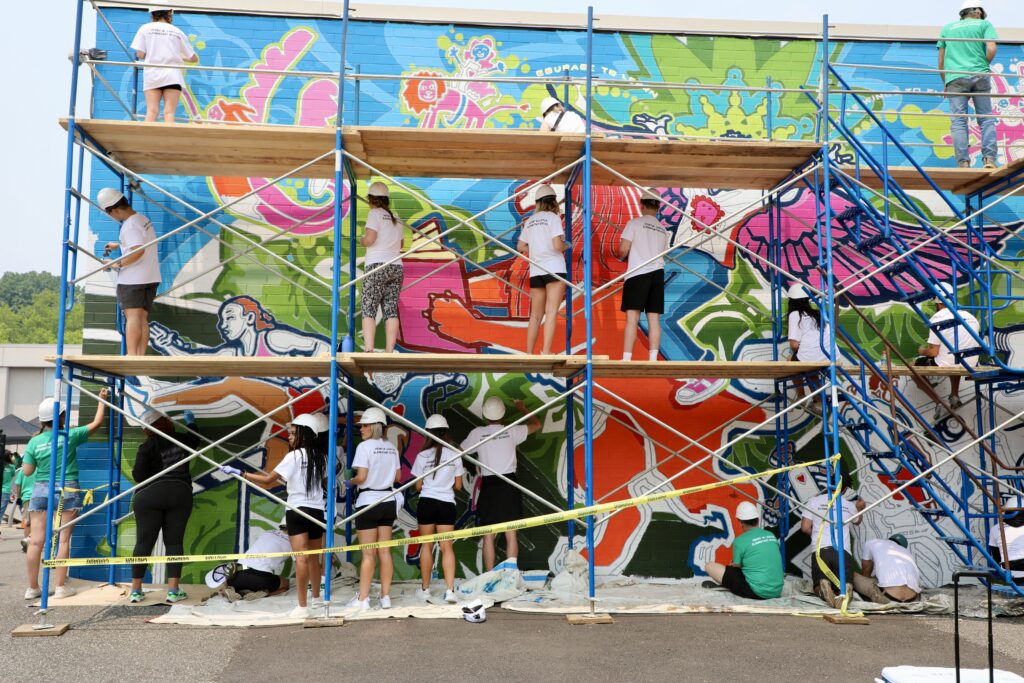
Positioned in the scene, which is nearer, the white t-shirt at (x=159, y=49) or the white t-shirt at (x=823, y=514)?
the white t-shirt at (x=159, y=49)

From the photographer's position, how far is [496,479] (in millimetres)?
8539

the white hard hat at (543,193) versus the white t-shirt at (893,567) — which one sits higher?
the white hard hat at (543,193)

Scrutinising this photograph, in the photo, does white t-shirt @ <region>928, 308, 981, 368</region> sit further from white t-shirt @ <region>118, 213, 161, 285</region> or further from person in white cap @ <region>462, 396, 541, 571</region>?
white t-shirt @ <region>118, 213, 161, 285</region>

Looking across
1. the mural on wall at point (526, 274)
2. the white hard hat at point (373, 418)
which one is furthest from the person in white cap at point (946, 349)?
the white hard hat at point (373, 418)

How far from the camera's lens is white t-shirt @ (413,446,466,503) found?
8094mm

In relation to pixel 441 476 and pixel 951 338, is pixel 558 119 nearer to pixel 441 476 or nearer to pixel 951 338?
pixel 441 476

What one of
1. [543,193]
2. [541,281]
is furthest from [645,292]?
[543,193]

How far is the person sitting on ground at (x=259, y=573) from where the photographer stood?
7.96 meters

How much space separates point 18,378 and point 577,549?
102ft

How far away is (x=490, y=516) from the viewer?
27.8 feet

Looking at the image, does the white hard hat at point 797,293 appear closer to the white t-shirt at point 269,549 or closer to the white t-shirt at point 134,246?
the white t-shirt at point 269,549

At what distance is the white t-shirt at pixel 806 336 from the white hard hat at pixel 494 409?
3066 mm

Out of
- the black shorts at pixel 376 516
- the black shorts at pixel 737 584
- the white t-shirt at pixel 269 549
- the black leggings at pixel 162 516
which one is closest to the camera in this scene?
the black shorts at pixel 376 516

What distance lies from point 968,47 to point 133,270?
8874mm
